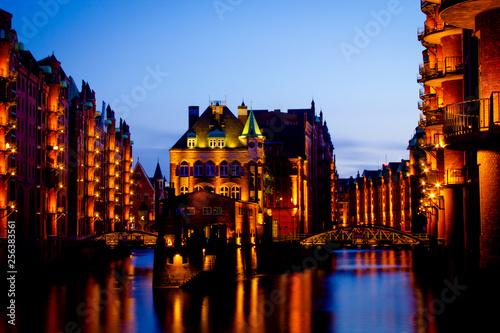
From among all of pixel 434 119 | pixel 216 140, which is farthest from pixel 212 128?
pixel 434 119

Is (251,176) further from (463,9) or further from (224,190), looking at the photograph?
(463,9)

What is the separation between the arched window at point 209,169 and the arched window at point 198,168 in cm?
75

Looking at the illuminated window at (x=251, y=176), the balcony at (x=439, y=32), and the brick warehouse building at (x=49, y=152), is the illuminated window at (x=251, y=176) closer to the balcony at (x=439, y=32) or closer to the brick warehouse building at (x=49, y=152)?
the brick warehouse building at (x=49, y=152)

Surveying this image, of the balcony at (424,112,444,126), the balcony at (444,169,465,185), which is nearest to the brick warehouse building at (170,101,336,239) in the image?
the balcony at (424,112,444,126)

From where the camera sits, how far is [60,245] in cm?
8394

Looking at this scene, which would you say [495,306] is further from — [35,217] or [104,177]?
[104,177]

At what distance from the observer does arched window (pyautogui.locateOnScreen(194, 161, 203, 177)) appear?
356ft

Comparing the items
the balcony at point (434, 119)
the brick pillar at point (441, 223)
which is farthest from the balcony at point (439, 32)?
the brick pillar at point (441, 223)

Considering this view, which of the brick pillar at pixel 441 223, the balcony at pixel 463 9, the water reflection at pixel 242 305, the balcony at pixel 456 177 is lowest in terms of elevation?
the water reflection at pixel 242 305

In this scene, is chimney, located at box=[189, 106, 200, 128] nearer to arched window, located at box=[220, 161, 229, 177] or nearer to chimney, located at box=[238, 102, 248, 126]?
chimney, located at box=[238, 102, 248, 126]

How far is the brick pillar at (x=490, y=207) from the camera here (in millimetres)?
29078

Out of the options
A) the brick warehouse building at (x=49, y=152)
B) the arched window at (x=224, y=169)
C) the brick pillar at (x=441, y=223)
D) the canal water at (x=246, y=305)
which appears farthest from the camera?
the arched window at (x=224, y=169)

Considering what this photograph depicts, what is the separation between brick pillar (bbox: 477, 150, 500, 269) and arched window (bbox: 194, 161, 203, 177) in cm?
7979

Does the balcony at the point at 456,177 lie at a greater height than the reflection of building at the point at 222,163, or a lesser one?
lesser
